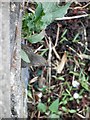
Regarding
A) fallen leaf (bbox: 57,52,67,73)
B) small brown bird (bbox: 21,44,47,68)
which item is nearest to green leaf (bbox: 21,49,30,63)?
small brown bird (bbox: 21,44,47,68)

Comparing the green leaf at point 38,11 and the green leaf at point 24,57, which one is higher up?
the green leaf at point 38,11

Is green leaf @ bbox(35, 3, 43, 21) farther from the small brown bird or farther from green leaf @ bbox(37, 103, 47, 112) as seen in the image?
green leaf @ bbox(37, 103, 47, 112)

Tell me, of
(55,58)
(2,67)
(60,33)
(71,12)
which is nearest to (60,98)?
(55,58)

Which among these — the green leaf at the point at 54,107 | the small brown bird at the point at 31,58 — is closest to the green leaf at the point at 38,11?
the small brown bird at the point at 31,58

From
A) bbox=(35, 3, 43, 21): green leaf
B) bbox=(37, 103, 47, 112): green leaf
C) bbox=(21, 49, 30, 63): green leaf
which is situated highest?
bbox=(35, 3, 43, 21): green leaf

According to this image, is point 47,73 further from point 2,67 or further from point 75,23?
point 2,67

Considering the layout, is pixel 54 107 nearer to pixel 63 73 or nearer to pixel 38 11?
pixel 63 73

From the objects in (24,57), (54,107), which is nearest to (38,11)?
(24,57)

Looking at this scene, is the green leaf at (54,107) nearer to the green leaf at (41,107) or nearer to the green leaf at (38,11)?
the green leaf at (41,107)

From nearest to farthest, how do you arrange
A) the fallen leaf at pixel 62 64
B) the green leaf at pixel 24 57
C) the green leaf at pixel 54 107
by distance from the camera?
1. the green leaf at pixel 24 57
2. the green leaf at pixel 54 107
3. the fallen leaf at pixel 62 64

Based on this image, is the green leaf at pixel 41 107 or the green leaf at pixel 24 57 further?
the green leaf at pixel 41 107
